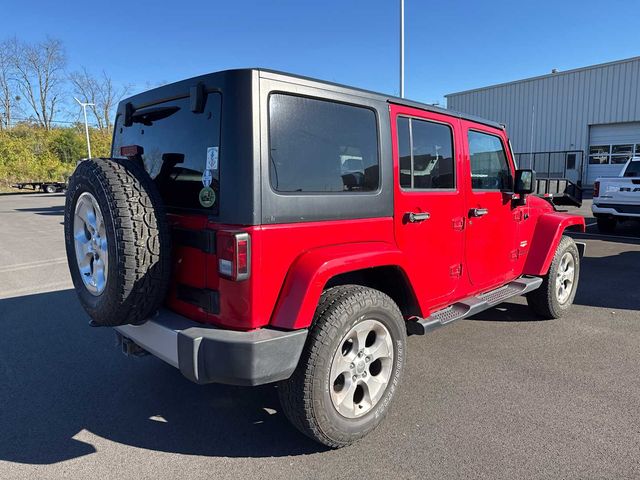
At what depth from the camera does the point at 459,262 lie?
12.0ft

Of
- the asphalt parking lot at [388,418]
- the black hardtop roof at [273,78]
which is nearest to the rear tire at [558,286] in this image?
the asphalt parking lot at [388,418]

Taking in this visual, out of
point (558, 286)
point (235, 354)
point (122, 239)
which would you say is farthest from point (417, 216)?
point (558, 286)

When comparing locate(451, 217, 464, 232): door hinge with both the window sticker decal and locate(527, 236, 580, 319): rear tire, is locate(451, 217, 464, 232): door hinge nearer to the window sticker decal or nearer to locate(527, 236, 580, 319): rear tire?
locate(527, 236, 580, 319): rear tire

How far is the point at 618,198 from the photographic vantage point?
10.6m

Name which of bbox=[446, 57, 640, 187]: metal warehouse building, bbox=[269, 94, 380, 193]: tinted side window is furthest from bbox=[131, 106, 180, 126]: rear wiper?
bbox=[446, 57, 640, 187]: metal warehouse building

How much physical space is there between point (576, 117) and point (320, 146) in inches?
1187

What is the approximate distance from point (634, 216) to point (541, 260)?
7.64m

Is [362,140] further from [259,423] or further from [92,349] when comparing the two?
[92,349]

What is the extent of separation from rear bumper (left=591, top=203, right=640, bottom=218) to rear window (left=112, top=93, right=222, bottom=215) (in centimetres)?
1104

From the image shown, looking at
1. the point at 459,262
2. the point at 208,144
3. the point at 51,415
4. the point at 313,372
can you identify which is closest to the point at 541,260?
the point at 459,262

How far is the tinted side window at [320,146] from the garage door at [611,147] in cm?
2841

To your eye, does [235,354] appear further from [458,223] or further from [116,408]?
[458,223]

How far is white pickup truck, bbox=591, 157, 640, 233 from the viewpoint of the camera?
10.3 meters

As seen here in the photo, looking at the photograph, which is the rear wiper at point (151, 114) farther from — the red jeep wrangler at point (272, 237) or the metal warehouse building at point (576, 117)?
the metal warehouse building at point (576, 117)
